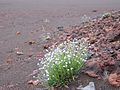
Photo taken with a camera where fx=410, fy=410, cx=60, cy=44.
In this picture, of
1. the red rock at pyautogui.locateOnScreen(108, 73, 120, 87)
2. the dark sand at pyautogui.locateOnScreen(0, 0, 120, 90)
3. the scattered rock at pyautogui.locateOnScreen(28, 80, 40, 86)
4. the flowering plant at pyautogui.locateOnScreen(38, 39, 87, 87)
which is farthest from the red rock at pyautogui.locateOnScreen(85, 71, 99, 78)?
the dark sand at pyautogui.locateOnScreen(0, 0, 120, 90)

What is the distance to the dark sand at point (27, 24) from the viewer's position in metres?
7.41

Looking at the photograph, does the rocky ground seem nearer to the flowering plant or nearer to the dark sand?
the flowering plant

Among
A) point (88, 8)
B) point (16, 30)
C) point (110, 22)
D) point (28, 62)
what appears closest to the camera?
point (28, 62)

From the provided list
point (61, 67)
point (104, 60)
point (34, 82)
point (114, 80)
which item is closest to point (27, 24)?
point (34, 82)

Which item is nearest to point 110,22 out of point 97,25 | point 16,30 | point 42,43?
point 97,25

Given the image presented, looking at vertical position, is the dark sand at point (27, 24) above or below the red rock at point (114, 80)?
below

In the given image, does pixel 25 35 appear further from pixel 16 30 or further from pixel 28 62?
pixel 28 62

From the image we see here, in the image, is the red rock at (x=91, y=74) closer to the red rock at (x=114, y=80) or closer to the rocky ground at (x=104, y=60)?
the rocky ground at (x=104, y=60)

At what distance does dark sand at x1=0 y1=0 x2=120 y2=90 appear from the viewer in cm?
741

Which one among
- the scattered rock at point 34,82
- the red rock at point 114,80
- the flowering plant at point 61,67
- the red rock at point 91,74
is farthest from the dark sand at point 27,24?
the red rock at point 114,80

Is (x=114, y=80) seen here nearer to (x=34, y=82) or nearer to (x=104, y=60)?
(x=104, y=60)

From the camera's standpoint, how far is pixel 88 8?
1619 cm

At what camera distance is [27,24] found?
43.2 feet

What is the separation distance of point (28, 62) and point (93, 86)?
2.47m
